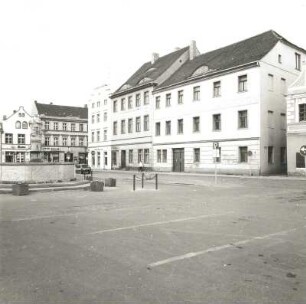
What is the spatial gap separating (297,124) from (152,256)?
27649mm

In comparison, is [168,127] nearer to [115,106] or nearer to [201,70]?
[201,70]

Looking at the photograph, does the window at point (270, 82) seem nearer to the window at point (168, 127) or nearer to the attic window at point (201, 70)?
the attic window at point (201, 70)

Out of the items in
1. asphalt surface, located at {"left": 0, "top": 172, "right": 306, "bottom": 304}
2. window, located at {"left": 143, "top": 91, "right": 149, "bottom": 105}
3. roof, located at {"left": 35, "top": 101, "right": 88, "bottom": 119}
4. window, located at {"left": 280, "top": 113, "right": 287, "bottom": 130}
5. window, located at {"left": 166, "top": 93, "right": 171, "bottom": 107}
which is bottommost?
asphalt surface, located at {"left": 0, "top": 172, "right": 306, "bottom": 304}

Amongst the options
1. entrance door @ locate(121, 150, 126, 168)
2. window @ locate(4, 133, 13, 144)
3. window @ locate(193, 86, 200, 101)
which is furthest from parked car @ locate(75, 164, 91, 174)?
window @ locate(4, 133, 13, 144)

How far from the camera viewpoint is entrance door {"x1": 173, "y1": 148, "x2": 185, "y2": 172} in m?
42.8

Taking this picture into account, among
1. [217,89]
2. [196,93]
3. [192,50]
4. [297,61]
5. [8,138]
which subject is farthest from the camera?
[8,138]

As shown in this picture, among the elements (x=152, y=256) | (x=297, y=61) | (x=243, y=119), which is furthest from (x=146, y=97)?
(x=152, y=256)

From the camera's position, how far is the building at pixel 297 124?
101 feet

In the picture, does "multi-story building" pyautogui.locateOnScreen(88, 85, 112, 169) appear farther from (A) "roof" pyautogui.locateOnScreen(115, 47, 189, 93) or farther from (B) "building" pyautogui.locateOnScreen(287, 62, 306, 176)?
(B) "building" pyautogui.locateOnScreen(287, 62, 306, 176)

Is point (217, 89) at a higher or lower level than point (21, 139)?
higher

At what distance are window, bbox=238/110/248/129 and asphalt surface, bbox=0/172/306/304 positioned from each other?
961 inches

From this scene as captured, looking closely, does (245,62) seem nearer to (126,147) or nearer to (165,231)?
(126,147)

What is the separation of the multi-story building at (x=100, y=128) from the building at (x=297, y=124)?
30.9m

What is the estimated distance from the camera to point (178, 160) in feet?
142
